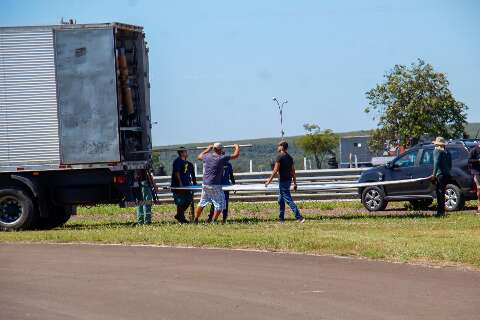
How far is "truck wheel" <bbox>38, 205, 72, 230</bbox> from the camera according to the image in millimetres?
23422

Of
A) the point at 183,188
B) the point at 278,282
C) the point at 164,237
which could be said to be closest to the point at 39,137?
the point at 183,188

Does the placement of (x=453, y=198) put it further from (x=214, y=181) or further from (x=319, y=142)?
(x=319, y=142)

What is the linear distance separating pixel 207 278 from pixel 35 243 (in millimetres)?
6456

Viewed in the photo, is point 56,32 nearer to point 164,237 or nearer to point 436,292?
point 164,237

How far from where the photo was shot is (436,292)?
36.7 ft

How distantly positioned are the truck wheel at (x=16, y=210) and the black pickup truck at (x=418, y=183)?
883 centimetres

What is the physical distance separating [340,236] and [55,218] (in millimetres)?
8934

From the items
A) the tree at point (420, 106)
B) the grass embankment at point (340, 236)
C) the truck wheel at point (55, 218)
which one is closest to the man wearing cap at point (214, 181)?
the grass embankment at point (340, 236)

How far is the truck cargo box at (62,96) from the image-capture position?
21.7 meters

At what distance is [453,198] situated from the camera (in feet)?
80.6

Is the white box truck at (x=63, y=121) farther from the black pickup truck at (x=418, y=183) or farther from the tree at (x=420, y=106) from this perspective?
the tree at (x=420, y=106)

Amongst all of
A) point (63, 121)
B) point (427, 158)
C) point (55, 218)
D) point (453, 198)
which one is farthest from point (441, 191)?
point (55, 218)

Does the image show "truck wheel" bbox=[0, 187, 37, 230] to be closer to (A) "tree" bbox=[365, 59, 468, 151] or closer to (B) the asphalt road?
(B) the asphalt road

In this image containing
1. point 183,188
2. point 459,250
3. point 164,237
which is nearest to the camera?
point 459,250
